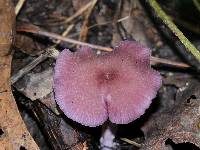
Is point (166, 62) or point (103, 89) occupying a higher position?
point (103, 89)

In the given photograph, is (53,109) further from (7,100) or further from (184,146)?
(184,146)

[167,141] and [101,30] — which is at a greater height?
[101,30]

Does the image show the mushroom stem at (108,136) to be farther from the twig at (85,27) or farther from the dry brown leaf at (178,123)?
the twig at (85,27)

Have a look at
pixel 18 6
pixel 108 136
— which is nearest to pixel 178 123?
pixel 108 136

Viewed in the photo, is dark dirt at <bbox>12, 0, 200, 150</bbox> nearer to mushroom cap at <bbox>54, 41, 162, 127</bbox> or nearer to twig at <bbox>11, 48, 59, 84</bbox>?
twig at <bbox>11, 48, 59, 84</bbox>

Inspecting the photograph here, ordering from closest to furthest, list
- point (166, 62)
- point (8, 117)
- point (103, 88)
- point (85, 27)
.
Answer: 1. point (103, 88)
2. point (8, 117)
3. point (166, 62)
4. point (85, 27)

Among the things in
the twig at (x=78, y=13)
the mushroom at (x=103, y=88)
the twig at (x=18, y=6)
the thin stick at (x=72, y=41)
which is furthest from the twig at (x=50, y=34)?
the mushroom at (x=103, y=88)

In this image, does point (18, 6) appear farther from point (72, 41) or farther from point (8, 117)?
point (8, 117)

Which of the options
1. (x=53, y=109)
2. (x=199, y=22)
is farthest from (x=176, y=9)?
(x=53, y=109)
